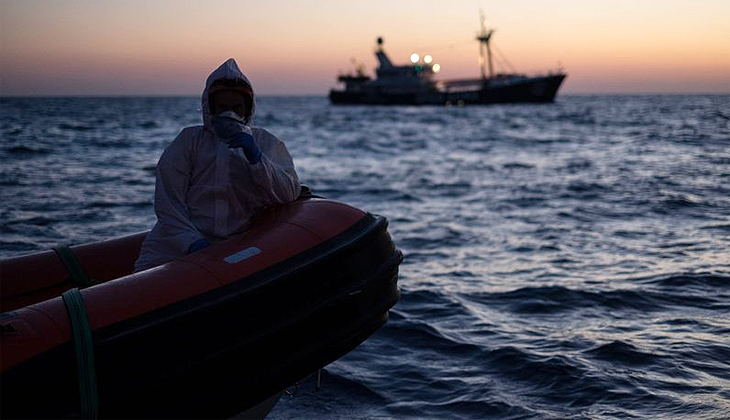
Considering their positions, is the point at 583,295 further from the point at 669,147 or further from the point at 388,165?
the point at 669,147

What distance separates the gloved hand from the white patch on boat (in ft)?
1.43

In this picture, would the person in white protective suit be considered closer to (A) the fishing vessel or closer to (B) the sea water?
(B) the sea water

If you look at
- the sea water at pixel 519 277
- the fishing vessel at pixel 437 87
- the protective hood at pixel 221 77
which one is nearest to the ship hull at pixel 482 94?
the fishing vessel at pixel 437 87

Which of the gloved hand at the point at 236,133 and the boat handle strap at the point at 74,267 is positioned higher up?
the gloved hand at the point at 236,133

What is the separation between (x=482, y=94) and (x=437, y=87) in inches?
239

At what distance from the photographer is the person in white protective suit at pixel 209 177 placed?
342cm

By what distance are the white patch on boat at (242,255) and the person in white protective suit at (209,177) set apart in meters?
0.32

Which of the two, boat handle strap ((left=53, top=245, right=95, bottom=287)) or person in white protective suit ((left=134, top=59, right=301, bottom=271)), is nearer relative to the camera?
person in white protective suit ((left=134, top=59, right=301, bottom=271))

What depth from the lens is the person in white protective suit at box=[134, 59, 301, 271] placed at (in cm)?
342

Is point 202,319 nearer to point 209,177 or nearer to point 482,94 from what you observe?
point 209,177

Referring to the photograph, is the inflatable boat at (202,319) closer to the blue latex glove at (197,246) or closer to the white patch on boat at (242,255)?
the white patch on boat at (242,255)

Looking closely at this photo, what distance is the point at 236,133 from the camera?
3.33 m

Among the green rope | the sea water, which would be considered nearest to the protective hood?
the green rope

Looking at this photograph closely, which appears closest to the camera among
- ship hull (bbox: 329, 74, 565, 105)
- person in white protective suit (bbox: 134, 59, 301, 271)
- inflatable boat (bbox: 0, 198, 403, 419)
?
inflatable boat (bbox: 0, 198, 403, 419)
